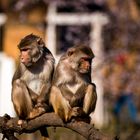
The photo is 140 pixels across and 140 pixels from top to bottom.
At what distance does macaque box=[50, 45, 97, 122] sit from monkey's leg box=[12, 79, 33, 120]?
0.44ft

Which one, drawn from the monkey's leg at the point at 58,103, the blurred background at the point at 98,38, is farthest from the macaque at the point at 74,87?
the blurred background at the point at 98,38

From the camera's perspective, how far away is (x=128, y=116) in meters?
16.8

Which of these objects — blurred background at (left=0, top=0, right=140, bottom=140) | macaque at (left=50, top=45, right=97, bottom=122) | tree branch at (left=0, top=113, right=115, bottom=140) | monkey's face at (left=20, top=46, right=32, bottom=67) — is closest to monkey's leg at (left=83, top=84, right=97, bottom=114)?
macaque at (left=50, top=45, right=97, bottom=122)

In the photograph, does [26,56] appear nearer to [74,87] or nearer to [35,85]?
[35,85]

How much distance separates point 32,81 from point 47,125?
0.30m

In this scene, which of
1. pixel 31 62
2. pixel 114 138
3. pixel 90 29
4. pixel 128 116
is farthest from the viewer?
pixel 90 29

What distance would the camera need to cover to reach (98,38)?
1750cm

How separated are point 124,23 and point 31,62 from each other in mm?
12326

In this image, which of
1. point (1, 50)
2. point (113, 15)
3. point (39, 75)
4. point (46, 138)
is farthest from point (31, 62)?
point (1, 50)

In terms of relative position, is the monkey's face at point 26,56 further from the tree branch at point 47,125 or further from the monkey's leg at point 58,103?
the tree branch at point 47,125

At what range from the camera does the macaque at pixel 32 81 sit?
459 cm

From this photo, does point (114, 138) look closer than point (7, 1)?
Yes

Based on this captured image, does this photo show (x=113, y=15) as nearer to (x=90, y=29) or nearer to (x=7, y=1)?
(x=90, y=29)

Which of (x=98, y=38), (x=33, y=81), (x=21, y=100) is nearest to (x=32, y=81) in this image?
(x=33, y=81)
